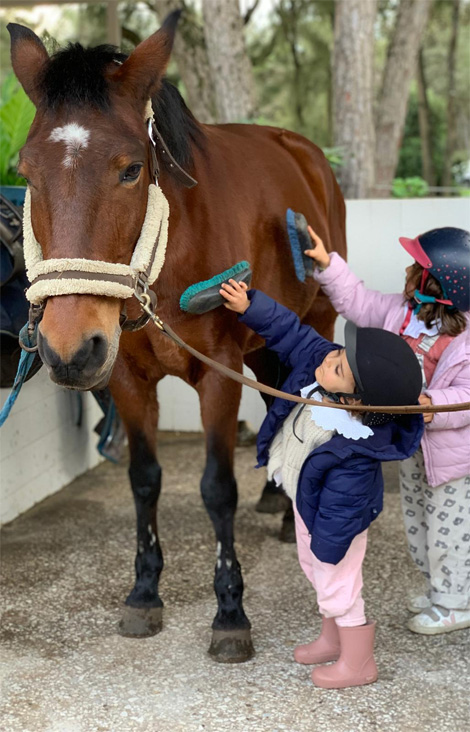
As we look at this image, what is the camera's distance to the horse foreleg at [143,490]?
9.63 ft

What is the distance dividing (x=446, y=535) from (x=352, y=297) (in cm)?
92

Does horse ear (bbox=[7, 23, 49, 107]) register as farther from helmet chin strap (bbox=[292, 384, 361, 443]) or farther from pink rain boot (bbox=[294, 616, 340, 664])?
pink rain boot (bbox=[294, 616, 340, 664])

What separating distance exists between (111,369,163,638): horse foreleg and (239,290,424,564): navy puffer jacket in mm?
577

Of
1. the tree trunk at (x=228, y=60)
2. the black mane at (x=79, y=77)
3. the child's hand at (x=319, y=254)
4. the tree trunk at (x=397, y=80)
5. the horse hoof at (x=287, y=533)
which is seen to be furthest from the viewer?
the tree trunk at (x=397, y=80)

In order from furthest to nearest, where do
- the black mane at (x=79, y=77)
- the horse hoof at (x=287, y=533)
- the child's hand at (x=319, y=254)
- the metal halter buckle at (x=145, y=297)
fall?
the horse hoof at (x=287, y=533) < the child's hand at (x=319, y=254) < the metal halter buckle at (x=145, y=297) < the black mane at (x=79, y=77)

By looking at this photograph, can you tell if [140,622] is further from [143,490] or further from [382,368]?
[382,368]

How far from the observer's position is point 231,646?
2738 mm

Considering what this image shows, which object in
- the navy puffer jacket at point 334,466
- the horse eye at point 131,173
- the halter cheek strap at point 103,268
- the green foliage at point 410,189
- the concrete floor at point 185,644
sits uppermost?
the horse eye at point 131,173

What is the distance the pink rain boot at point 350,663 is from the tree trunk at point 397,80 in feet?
19.8

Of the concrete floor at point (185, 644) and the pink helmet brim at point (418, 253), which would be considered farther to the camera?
the pink helmet brim at point (418, 253)

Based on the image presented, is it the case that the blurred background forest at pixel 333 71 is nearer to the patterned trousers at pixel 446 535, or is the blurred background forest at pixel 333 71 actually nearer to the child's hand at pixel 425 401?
the child's hand at pixel 425 401

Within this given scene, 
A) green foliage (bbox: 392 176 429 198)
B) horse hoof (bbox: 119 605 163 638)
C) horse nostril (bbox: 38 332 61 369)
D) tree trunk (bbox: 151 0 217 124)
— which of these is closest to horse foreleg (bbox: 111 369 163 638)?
horse hoof (bbox: 119 605 163 638)

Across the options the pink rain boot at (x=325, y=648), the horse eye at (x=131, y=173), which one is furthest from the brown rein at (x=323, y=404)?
the pink rain boot at (x=325, y=648)

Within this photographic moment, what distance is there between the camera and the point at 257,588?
332 centimetres
